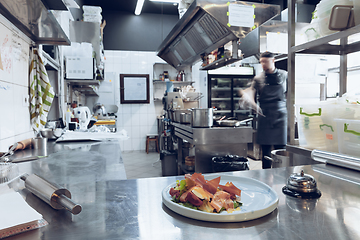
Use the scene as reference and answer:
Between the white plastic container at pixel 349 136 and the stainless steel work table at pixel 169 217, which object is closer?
the stainless steel work table at pixel 169 217

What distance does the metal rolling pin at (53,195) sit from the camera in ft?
1.93

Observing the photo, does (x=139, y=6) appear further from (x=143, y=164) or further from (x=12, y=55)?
(x=12, y=55)

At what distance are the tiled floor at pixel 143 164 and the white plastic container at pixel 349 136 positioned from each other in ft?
10.8

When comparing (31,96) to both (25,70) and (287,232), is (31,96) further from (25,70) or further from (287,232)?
(287,232)

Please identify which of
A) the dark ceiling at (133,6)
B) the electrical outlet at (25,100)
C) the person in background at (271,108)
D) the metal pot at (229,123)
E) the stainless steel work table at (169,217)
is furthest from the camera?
the dark ceiling at (133,6)

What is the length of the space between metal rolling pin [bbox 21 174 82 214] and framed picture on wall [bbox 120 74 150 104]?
5.94 metres

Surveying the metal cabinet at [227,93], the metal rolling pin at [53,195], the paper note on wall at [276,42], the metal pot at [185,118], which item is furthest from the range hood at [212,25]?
the metal cabinet at [227,93]

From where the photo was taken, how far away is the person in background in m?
3.30

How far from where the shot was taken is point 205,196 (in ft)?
2.02

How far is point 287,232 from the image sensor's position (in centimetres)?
52

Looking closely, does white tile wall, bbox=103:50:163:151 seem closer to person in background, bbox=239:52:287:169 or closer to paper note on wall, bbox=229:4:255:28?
person in background, bbox=239:52:287:169

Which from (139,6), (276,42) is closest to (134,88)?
(139,6)

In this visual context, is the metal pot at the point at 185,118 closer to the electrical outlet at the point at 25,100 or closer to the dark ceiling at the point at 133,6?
the electrical outlet at the point at 25,100

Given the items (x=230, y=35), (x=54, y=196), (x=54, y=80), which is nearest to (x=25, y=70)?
(x=54, y=80)
